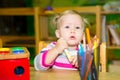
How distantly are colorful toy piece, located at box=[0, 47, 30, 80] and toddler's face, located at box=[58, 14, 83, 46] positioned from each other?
428mm

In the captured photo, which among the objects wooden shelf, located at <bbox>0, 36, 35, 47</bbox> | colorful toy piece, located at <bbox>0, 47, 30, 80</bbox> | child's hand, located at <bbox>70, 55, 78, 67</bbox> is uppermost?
colorful toy piece, located at <bbox>0, 47, 30, 80</bbox>

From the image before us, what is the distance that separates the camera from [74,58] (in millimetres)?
1141

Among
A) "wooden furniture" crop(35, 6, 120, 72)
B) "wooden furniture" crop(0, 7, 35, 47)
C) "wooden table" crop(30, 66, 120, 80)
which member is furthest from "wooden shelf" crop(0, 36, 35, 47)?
"wooden table" crop(30, 66, 120, 80)

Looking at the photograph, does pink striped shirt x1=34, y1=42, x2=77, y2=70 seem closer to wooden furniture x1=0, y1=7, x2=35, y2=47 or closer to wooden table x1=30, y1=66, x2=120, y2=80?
wooden table x1=30, y1=66, x2=120, y2=80

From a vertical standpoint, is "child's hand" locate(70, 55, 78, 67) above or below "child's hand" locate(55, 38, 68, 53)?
below

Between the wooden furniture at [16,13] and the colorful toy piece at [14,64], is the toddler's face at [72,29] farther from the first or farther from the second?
the wooden furniture at [16,13]

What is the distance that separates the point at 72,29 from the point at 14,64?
0.49 m

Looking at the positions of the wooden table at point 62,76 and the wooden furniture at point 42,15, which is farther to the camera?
the wooden furniture at point 42,15

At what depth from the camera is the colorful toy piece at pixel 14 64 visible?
789 mm

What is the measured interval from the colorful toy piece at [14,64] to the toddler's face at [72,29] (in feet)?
1.40

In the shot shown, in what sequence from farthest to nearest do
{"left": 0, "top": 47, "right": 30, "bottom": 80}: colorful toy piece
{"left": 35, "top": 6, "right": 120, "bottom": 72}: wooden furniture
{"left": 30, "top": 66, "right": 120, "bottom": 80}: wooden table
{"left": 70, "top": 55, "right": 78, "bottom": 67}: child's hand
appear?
{"left": 35, "top": 6, "right": 120, "bottom": 72}: wooden furniture < {"left": 70, "top": 55, "right": 78, "bottom": 67}: child's hand < {"left": 30, "top": 66, "right": 120, "bottom": 80}: wooden table < {"left": 0, "top": 47, "right": 30, "bottom": 80}: colorful toy piece

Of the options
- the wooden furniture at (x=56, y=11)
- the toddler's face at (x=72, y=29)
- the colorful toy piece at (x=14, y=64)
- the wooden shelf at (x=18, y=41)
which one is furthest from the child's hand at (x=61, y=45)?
the wooden shelf at (x=18, y=41)

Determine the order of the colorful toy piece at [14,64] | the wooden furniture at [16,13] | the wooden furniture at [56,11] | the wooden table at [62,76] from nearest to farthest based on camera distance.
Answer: the colorful toy piece at [14,64]
the wooden table at [62,76]
the wooden furniture at [56,11]
the wooden furniture at [16,13]

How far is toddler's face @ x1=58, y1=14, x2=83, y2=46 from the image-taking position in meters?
1.21
